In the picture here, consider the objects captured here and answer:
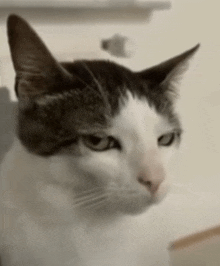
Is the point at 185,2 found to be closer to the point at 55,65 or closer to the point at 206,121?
the point at 206,121

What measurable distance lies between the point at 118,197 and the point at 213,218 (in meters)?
0.31

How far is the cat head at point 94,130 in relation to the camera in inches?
20.3

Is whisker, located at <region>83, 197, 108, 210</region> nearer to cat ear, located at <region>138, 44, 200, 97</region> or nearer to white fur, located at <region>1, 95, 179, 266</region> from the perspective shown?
white fur, located at <region>1, 95, 179, 266</region>

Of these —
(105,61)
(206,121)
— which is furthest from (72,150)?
(206,121)

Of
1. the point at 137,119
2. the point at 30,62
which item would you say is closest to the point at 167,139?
the point at 137,119

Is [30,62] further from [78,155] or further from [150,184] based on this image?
[150,184]

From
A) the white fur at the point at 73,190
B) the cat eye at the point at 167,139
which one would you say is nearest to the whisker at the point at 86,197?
the white fur at the point at 73,190

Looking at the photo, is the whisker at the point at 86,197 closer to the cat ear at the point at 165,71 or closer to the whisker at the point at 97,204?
the whisker at the point at 97,204

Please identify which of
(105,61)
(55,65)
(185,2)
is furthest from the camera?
(185,2)

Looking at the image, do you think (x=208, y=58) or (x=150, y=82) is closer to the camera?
(x=150, y=82)

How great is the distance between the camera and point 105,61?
23.3 inches

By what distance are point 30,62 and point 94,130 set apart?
0.43ft

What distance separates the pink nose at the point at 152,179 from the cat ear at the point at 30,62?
7.2 inches

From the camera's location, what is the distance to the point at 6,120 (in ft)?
1.76
